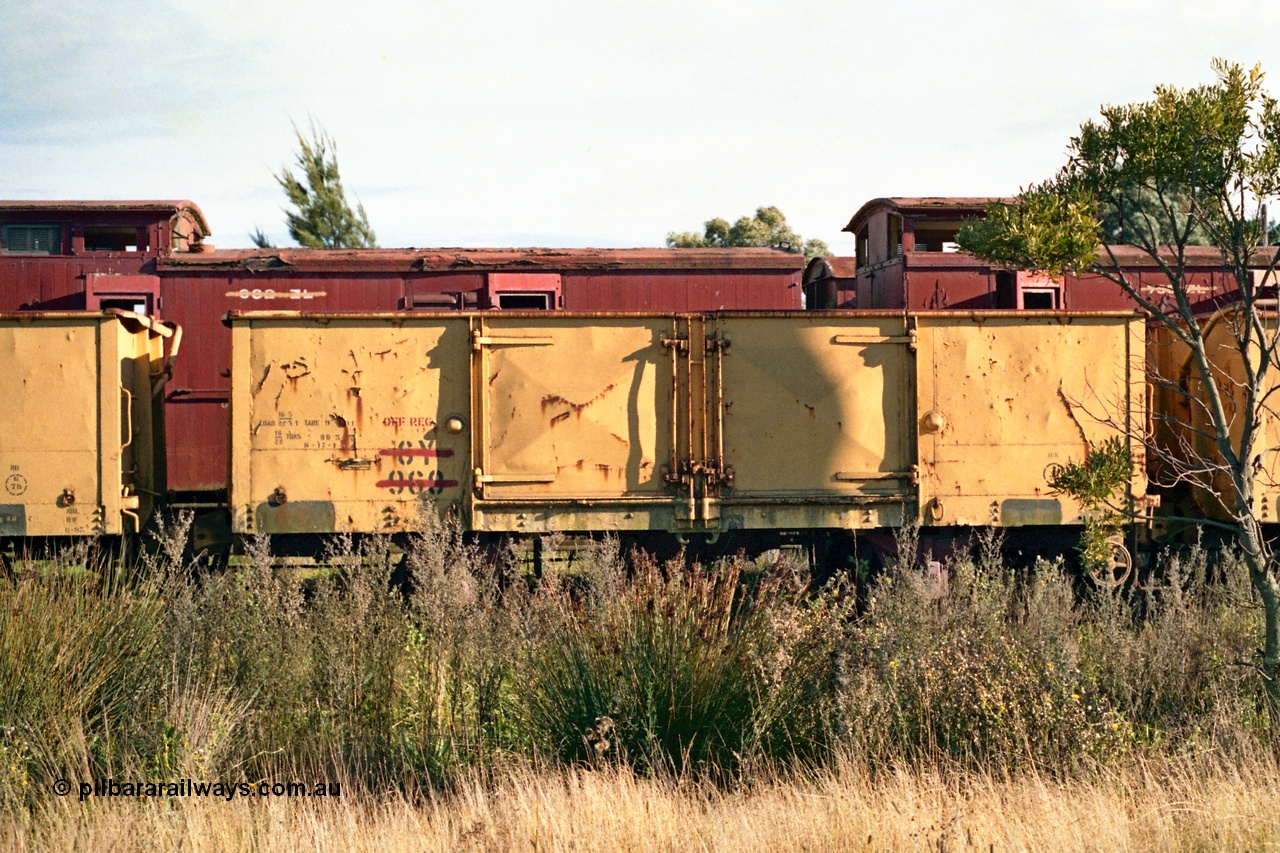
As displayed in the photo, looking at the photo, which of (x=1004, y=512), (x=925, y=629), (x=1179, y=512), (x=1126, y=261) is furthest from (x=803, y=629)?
(x=1126, y=261)

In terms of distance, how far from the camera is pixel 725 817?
4578 millimetres

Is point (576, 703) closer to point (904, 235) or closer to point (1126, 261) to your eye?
point (904, 235)

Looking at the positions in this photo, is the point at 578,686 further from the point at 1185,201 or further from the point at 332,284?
the point at 332,284

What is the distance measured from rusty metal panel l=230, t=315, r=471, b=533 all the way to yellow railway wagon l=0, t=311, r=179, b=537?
3.81 feet

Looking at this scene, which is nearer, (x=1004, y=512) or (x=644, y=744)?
(x=644, y=744)

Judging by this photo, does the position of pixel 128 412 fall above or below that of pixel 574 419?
above

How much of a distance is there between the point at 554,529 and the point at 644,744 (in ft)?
11.8

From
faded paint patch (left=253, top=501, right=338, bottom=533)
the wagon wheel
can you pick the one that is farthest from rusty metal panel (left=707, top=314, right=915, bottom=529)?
faded paint patch (left=253, top=501, right=338, bottom=533)

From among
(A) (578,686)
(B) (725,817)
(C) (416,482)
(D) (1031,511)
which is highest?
(C) (416,482)

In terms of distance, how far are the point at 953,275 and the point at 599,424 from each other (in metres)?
5.27

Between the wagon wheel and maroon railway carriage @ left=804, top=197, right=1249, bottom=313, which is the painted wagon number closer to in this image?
the wagon wheel

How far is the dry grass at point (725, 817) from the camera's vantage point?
4.36 metres

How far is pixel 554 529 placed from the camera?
871cm

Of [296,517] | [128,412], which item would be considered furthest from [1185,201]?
[128,412]
